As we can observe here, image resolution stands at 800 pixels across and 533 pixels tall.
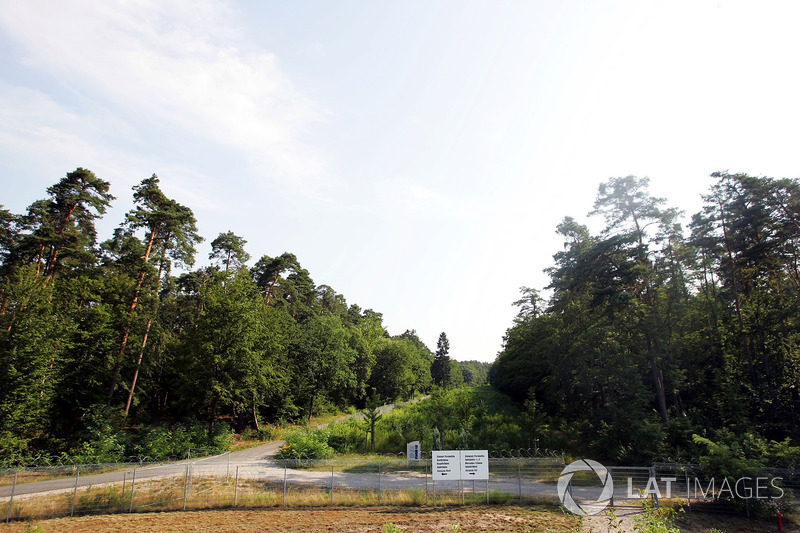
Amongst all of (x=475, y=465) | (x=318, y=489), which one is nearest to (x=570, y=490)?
(x=475, y=465)

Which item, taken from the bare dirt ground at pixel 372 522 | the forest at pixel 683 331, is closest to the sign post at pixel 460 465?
the bare dirt ground at pixel 372 522

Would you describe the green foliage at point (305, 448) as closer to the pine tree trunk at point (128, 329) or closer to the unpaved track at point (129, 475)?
the unpaved track at point (129, 475)

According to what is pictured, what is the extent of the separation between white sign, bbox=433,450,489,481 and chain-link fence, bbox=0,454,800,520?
98 cm

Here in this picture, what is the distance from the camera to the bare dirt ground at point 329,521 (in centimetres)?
1314

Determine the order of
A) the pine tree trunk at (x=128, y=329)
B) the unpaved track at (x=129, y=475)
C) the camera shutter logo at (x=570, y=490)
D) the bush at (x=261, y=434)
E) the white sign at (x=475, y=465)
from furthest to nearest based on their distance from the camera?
the bush at (x=261, y=434), the pine tree trunk at (x=128, y=329), the unpaved track at (x=129, y=475), the camera shutter logo at (x=570, y=490), the white sign at (x=475, y=465)

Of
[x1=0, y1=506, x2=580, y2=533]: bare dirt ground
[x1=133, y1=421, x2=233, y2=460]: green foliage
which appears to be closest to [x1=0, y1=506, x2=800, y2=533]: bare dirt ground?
[x1=0, y1=506, x2=580, y2=533]: bare dirt ground

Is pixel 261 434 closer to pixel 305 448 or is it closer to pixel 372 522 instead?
pixel 305 448

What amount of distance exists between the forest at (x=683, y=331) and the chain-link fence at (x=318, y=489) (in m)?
5.51

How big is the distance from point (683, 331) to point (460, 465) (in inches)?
885

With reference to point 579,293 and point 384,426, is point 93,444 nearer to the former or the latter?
point 384,426

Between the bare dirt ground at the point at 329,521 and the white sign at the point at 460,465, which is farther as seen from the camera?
the white sign at the point at 460,465

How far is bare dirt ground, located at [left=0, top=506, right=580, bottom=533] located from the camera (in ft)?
43.1

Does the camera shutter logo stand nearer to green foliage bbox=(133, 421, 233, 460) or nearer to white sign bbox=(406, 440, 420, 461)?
white sign bbox=(406, 440, 420, 461)

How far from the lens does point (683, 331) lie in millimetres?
28703
